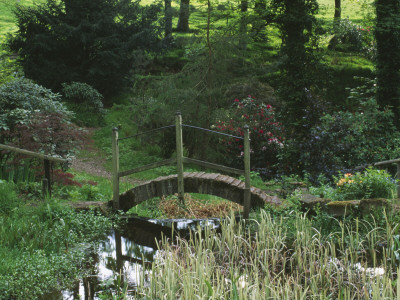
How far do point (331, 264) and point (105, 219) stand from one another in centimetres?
417

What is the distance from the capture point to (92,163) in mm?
15492

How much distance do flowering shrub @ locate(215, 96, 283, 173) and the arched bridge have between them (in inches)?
193

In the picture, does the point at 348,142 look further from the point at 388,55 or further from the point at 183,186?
the point at 183,186

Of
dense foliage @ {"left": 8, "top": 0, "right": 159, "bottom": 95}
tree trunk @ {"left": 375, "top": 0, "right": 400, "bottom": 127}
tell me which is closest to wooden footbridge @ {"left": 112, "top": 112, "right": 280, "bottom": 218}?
tree trunk @ {"left": 375, "top": 0, "right": 400, "bottom": 127}

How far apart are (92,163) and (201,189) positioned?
726cm

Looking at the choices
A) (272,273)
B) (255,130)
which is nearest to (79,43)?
(255,130)

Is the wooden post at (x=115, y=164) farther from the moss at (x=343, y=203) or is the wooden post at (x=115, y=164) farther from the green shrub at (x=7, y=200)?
the moss at (x=343, y=203)

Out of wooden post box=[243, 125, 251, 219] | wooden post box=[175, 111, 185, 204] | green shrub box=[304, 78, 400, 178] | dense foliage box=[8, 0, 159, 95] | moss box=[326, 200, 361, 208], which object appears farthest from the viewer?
dense foliage box=[8, 0, 159, 95]

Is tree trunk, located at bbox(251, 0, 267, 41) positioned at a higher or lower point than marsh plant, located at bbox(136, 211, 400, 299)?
higher

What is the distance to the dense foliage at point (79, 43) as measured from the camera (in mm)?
19844

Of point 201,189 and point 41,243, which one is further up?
point 201,189

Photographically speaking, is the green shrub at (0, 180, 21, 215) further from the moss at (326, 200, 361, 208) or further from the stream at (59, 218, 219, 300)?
the moss at (326, 200, 361, 208)

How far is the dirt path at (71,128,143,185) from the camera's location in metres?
14.2

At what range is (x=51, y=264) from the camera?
6.73m
